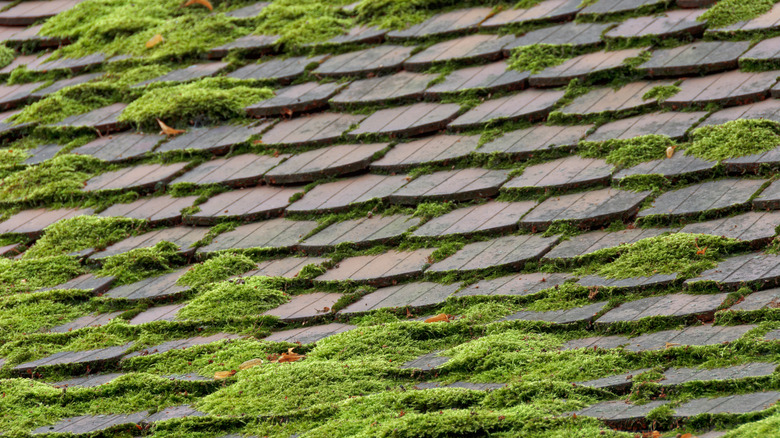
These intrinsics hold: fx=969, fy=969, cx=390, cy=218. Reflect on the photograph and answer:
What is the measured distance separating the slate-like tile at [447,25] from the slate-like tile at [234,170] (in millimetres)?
1009

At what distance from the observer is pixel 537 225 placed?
3.80 metres

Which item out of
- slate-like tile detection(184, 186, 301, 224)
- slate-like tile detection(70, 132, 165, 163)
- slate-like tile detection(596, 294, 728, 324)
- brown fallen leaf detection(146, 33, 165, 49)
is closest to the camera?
slate-like tile detection(596, 294, 728, 324)

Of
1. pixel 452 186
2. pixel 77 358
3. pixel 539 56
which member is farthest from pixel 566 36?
pixel 77 358

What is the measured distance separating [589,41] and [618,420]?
2.39m

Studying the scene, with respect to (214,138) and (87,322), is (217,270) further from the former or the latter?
(214,138)

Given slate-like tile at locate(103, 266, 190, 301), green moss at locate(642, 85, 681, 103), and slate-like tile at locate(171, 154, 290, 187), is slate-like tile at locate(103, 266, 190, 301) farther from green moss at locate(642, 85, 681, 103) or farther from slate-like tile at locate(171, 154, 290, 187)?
green moss at locate(642, 85, 681, 103)

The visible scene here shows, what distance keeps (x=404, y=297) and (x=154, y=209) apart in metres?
1.60

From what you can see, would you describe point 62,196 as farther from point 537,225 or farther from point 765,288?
point 765,288

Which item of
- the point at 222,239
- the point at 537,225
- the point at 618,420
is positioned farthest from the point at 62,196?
the point at 618,420

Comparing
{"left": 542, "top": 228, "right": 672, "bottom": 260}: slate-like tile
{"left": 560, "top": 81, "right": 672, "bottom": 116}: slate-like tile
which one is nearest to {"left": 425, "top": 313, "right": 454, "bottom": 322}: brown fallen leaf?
{"left": 542, "top": 228, "right": 672, "bottom": 260}: slate-like tile

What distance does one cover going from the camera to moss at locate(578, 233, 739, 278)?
10.8ft

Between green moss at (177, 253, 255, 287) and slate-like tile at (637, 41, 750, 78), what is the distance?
6.43ft

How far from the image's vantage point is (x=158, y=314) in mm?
4074

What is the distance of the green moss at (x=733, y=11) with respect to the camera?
436 centimetres
